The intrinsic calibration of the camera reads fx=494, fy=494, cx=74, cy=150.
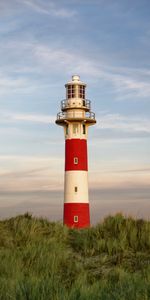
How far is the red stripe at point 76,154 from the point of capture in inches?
1334

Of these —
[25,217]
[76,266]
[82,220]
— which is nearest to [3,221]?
[25,217]

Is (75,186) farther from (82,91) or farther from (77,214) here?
(82,91)

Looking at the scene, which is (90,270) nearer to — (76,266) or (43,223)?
(76,266)

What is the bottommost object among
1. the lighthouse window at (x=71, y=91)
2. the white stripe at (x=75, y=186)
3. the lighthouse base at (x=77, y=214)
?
the lighthouse base at (x=77, y=214)

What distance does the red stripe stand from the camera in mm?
33875

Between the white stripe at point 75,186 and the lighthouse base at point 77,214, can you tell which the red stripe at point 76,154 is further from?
the lighthouse base at point 77,214

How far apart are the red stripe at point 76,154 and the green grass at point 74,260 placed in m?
18.5

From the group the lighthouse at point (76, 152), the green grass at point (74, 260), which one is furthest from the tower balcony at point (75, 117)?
the green grass at point (74, 260)

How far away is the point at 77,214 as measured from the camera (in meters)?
33.2

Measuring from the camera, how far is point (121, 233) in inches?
506

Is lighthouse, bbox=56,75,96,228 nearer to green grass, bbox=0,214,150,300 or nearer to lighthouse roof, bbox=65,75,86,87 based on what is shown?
lighthouse roof, bbox=65,75,86,87

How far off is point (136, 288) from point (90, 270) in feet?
9.62

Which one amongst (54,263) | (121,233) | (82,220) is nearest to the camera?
(54,263)

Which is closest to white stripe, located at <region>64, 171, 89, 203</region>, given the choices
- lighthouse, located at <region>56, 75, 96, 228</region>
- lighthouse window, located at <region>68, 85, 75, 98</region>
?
lighthouse, located at <region>56, 75, 96, 228</region>
